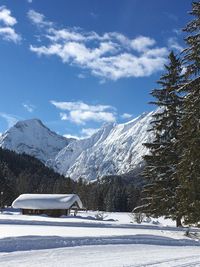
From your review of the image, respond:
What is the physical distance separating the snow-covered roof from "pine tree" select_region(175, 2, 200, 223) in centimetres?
4708

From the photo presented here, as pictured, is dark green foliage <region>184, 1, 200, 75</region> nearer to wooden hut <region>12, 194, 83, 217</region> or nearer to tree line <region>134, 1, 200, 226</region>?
tree line <region>134, 1, 200, 226</region>

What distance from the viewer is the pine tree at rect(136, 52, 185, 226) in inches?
1248

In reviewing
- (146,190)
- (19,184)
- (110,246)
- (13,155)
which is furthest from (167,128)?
(13,155)

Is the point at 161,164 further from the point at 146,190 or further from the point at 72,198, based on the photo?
the point at 72,198

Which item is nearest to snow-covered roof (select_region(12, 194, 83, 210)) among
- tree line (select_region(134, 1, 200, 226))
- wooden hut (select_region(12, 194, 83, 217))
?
wooden hut (select_region(12, 194, 83, 217))

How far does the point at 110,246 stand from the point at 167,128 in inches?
698

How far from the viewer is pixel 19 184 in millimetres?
136625

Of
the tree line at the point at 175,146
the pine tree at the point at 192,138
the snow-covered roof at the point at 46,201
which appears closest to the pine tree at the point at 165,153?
the tree line at the point at 175,146

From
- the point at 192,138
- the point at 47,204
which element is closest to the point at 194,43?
the point at 192,138

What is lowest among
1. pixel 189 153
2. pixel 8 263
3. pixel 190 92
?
pixel 8 263

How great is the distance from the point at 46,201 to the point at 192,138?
164 feet

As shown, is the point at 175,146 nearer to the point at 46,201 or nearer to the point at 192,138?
the point at 192,138

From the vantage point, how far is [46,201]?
228ft

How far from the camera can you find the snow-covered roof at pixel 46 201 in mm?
68438
